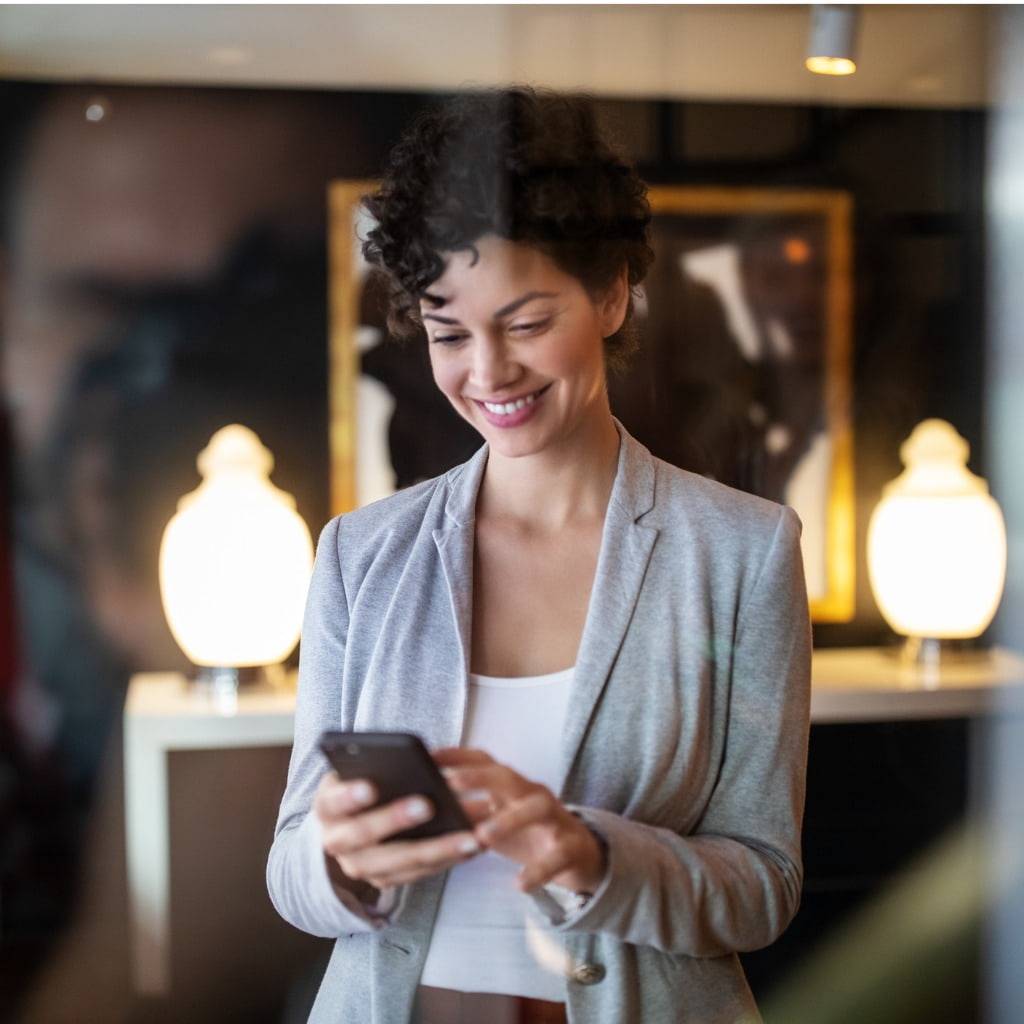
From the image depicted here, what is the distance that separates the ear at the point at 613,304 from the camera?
2.30 feet

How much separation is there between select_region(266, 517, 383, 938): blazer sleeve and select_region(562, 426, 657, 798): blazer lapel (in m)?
0.15

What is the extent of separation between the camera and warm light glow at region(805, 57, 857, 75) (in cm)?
95

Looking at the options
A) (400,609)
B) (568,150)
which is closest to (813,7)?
(568,150)

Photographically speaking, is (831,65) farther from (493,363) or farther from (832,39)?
(493,363)

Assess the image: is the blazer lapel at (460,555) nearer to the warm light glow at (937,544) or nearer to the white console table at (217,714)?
the white console table at (217,714)

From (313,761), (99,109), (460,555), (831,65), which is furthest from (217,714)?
(831,65)

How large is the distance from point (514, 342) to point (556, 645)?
0.19 m

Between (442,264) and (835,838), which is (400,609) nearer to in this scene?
(442,264)

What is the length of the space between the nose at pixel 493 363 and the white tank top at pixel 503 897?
0.60 ft

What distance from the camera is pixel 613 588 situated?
0.71m

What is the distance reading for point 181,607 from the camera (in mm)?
860

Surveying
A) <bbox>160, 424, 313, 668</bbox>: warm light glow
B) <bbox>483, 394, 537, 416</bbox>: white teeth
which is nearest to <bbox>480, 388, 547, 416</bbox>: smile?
<bbox>483, 394, 537, 416</bbox>: white teeth

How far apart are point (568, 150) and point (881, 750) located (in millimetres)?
587

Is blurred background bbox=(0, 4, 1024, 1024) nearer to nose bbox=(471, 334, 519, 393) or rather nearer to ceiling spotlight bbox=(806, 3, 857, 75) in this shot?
ceiling spotlight bbox=(806, 3, 857, 75)
